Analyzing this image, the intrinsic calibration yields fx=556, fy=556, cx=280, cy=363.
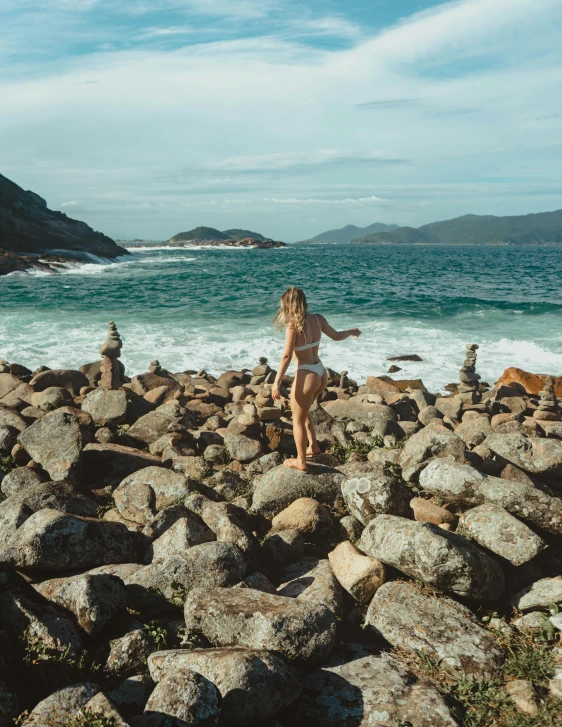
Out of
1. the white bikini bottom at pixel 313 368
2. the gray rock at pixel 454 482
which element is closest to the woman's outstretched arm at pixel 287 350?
the white bikini bottom at pixel 313 368

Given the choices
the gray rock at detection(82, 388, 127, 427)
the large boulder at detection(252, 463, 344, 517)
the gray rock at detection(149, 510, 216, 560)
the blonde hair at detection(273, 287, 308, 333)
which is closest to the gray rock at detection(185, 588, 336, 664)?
the gray rock at detection(149, 510, 216, 560)

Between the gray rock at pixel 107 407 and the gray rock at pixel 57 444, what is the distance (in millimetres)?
1599

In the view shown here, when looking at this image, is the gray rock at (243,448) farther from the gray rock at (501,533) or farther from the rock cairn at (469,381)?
the rock cairn at (469,381)

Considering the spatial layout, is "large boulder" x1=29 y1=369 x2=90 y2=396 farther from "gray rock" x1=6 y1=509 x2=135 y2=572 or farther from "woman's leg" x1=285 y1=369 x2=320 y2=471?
"gray rock" x1=6 y1=509 x2=135 y2=572

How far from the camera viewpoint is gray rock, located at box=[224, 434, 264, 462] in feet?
27.7

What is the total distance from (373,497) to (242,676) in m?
2.75

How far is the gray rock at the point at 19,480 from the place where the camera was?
280 inches

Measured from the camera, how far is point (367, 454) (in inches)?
333

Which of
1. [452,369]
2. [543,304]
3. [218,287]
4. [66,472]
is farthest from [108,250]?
[66,472]

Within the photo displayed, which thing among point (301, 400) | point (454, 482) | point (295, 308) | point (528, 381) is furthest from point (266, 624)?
point (528, 381)

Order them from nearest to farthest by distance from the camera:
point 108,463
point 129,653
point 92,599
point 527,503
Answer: point 129,653 → point 92,599 → point 527,503 → point 108,463

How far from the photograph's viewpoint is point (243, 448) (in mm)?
8477

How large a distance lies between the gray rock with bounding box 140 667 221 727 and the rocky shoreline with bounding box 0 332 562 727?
0.04 feet

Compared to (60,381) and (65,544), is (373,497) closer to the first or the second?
(65,544)
